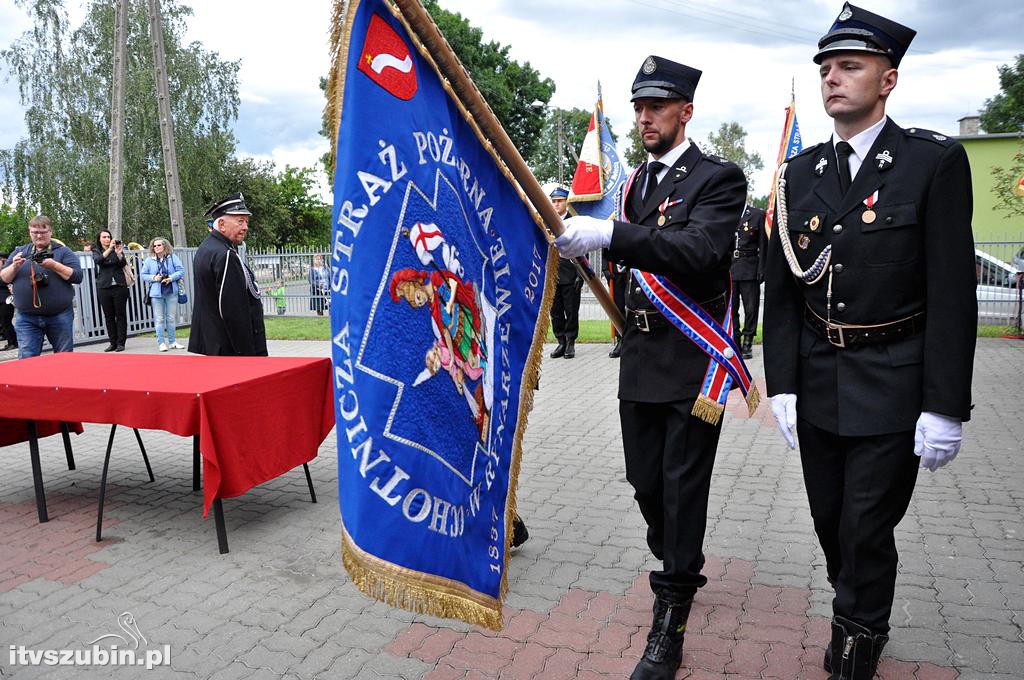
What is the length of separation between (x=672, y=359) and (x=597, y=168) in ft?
27.4

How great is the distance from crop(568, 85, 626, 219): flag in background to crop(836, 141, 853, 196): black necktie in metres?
8.18

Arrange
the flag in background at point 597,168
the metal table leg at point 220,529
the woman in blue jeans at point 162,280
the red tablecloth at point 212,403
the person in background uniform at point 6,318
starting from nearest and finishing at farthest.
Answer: the red tablecloth at point 212,403 < the metal table leg at point 220,529 < the flag in background at point 597,168 < the woman in blue jeans at point 162,280 < the person in background uniform at point 6,318

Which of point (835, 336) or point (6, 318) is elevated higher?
point (835, 336)

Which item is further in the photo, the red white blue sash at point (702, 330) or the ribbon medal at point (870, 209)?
the red white blue sash at point (702, 330)

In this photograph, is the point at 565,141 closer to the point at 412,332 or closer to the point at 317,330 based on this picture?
the point at 317,330

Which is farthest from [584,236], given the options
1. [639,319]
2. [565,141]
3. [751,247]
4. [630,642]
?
[565,141]

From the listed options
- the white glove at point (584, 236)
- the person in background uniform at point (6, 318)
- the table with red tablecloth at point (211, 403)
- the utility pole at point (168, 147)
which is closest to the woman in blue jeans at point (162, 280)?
the person in background uniform at point (6, 318)

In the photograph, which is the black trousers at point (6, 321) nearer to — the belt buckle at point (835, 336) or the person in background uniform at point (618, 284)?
the person in background uniform at point (618, 284)

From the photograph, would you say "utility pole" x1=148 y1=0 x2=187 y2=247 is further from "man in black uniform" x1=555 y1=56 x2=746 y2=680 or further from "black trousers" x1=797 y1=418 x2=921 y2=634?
"black trousers" x1=797 y1=418 x2=921 y2=634

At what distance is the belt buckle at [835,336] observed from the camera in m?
2.61

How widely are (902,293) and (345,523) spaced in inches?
72.6

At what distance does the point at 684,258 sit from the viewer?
8.55 feet

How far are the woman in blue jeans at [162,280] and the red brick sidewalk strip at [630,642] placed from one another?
36.4ft

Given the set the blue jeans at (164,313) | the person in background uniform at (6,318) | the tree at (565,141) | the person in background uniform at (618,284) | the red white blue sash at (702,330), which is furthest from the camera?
the tree at (565,141)
